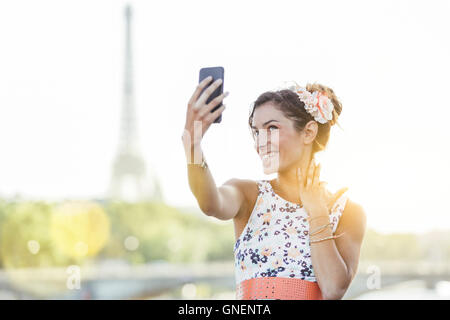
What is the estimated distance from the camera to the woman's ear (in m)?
1.83

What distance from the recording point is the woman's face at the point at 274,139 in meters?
1.72

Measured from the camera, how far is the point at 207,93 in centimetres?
151

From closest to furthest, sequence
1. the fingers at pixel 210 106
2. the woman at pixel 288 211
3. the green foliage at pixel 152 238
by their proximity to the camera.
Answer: the fingers at pixel 210 106 → the woman at pixel 288 211 → the green foliage at pixel 152 238

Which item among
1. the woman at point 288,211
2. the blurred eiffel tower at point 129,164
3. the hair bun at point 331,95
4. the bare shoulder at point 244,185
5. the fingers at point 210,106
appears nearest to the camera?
the fingers at point 210,106

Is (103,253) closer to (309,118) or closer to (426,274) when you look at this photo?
(426,274)

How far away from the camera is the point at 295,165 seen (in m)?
1.82

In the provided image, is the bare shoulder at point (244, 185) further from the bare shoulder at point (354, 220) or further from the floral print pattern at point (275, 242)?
the bare shoulder at point (354, 220)

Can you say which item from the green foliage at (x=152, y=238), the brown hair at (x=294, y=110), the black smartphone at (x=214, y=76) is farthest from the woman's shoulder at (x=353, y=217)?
the green foliage at (x=152, y=238)

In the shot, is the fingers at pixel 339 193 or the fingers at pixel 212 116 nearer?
the fingers at pixel 212 116

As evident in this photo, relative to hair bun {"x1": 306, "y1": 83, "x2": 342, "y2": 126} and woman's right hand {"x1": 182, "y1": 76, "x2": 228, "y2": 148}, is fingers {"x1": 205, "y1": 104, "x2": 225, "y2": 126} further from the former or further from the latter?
hair bun {"x1": 306, "y1": 83, "x2": 342, "y2": 126}

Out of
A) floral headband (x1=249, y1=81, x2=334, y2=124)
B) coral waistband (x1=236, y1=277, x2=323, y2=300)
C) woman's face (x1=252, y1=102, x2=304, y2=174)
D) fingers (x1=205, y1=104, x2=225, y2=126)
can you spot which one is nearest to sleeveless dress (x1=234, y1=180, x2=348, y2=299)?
coral waistband (x1=236, y1=277, x2=323, y2=300)

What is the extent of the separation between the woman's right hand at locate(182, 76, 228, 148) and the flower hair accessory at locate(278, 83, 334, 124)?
0.38m

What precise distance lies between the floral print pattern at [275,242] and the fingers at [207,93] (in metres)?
0.37
